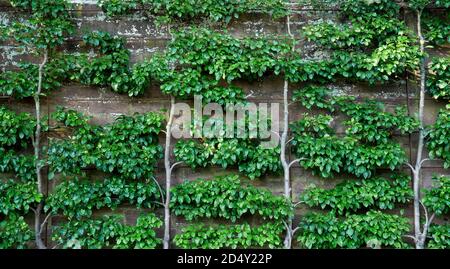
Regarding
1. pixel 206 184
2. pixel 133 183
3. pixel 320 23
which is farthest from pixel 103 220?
pixel 320 23

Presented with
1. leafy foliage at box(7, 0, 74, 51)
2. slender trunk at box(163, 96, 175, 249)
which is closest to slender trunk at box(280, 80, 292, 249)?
slender trunk at box(163, 96, 175, 249)

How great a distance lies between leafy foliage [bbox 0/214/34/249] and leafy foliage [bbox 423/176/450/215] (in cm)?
340

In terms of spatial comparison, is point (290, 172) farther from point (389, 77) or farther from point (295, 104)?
point (389, 77)

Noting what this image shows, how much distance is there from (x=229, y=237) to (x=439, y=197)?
1838 millimetres

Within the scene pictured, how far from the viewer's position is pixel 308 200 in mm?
4414

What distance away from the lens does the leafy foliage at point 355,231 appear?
169 inches

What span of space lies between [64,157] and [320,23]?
8.57 ft

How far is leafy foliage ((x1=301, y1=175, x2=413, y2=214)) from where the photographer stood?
14.3 ft

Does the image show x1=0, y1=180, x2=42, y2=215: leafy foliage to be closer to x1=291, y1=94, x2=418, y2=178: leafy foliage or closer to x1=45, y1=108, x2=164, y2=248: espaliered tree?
x1=45, y1=108, x2=164, y2=248: espaliered tree

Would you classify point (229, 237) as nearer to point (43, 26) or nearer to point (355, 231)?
point (355, 231)

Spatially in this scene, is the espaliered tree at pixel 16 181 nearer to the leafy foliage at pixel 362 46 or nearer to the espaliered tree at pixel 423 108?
the leafy foliage at pixel 362 46

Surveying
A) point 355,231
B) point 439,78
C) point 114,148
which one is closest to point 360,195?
point 355,231

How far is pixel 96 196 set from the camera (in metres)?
4.36
